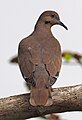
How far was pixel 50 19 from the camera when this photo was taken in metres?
4.55

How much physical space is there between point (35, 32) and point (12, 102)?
1.22m

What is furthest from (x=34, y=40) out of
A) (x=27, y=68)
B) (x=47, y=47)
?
(x=27, y=68)

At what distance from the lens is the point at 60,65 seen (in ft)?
13.3

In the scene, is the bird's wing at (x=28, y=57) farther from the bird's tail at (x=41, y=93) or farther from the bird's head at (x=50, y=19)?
the bird's head at (x=50, y=19)

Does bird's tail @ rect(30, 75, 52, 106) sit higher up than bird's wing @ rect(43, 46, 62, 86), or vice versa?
bird's wing @ rect(43, 46, 62, 86)

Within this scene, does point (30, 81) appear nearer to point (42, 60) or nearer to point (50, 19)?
point (42, 60)

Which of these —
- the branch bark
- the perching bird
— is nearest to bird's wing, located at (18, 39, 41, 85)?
the perching bird

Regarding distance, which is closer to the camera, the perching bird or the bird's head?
the perching bird

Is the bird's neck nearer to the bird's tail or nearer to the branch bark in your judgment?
the bird's tail

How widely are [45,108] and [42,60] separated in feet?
1.96

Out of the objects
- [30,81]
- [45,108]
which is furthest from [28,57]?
[45,108]

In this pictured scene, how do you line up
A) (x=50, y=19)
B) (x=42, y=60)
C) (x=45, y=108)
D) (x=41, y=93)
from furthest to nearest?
(x=50, y=19) < (x=42, y=60) < (x=41, y=93) < (x=45, y=108)

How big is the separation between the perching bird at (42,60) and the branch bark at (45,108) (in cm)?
6

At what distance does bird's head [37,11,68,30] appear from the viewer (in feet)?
14.8
